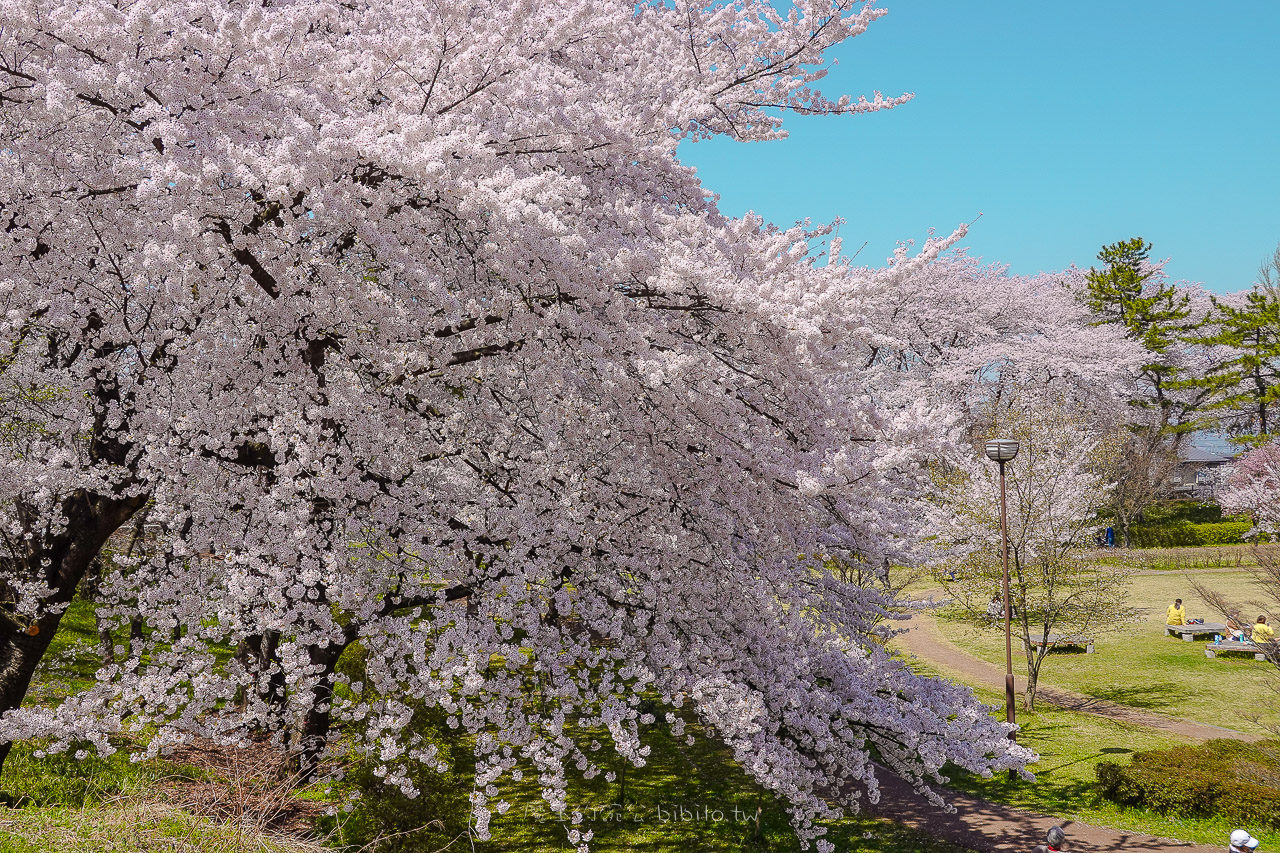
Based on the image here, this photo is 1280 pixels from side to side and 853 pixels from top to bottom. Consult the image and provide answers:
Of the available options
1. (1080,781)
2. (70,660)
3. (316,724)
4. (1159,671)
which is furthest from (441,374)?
(1159,671)

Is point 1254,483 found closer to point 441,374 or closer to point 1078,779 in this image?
point 1078,779

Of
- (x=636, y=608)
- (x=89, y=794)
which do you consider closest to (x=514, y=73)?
(x=636, y=608)

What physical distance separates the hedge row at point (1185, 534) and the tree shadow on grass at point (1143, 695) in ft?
67.5

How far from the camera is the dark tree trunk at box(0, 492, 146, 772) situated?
8.06m

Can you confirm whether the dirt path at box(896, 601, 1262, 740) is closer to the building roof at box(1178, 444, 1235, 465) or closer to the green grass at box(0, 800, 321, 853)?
the green grass at box(0, 800, 321, 853)

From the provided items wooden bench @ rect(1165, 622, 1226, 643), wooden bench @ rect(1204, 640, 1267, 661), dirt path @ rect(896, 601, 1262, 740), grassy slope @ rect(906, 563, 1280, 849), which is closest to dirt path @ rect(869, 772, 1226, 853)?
grassy slope @ rect(906, 563, 1280, 849)

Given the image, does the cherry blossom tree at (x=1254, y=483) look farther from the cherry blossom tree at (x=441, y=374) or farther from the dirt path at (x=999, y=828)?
the cherry blossom tree at (x=441, y=374)

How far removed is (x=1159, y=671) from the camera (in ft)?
64.3

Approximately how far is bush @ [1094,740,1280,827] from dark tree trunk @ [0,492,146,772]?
44.8ft

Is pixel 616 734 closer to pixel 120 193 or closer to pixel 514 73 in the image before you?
pixel 514 73

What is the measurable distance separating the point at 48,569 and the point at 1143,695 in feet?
66.6

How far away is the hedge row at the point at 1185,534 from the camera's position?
1377 inches

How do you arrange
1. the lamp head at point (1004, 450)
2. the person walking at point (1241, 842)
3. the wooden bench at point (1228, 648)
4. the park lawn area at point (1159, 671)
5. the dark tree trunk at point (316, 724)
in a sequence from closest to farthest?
the dark tree trunk at point (316, 724) < the person walking at point (1241, 842) < the lamp head at point (1004, 450) < the park lawn area at point (1159, 671) < the wooden bench at point (1228, 648)

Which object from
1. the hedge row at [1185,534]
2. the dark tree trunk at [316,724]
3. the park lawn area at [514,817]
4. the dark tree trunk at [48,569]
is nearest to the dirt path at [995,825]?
the park lawn area at [514,817]
